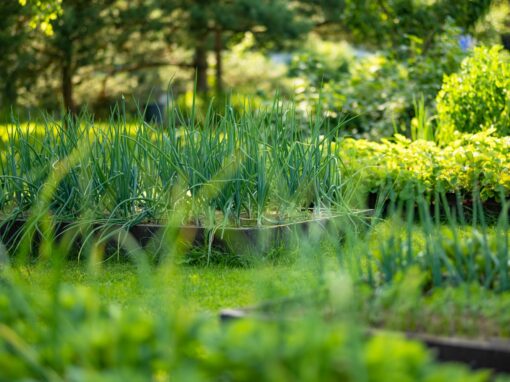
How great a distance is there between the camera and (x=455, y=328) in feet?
9.36

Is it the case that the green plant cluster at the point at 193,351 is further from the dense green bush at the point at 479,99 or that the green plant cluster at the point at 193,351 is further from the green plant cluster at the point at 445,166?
the dense green bush at the point at 479,99

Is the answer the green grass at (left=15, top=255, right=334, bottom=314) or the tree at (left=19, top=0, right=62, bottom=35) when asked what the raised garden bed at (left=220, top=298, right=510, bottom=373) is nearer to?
the green grass at (left=15, top=255, right=334, bottom=314)

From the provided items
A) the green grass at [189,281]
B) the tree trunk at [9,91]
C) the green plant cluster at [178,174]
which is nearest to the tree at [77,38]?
the tree trunk at [9,91]

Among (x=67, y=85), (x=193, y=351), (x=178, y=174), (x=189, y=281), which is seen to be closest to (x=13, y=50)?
(x=67, y=85)

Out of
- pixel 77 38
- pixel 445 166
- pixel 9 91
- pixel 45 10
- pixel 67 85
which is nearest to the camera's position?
pixel 445 166

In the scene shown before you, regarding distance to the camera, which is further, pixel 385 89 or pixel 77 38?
pixel 77 38

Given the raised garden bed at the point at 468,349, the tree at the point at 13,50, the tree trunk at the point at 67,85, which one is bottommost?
the tree trunk at the point at 67,85

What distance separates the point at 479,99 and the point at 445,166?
149 centimetres

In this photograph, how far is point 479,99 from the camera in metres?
7.70

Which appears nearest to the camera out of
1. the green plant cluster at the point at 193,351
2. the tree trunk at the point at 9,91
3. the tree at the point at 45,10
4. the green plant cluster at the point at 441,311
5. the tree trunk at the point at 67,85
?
the green plant cluster at the point at 193,351

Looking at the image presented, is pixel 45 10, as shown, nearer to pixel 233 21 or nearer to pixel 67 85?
pixel 233 21

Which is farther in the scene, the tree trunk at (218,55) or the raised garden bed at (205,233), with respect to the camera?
the tree trunk at (218,55)

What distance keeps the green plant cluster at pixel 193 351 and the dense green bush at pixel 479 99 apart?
223 inches

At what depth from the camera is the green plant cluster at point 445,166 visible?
627 centimetres
